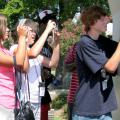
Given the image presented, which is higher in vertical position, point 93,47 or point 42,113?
point 93,47

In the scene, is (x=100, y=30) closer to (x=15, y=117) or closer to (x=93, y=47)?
(x=93, y=47)

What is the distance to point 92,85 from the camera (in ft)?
11.9

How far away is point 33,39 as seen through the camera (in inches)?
181

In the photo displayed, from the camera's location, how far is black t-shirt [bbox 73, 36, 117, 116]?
3.59 meters

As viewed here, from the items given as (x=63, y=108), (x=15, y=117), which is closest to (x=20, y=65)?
(x=15, y=117)

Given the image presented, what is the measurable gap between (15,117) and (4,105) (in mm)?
163

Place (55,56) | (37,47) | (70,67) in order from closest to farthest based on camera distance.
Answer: (37,47), (70,67), (55,56)

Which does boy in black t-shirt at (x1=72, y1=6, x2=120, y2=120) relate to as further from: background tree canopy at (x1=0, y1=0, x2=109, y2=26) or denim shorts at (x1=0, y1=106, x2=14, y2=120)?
background tree canopy at (x1=0, y1=0, x2=109, y2=26)

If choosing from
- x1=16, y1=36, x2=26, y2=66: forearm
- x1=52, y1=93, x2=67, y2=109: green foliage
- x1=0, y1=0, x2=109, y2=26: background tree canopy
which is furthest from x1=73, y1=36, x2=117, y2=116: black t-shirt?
x1=0, y1=0, x2=109, y2=26: background tree canopy

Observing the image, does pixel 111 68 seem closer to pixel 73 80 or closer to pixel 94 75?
pixel 94 75

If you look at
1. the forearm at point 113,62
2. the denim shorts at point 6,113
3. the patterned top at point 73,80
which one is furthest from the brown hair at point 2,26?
the forearm at point 113,62

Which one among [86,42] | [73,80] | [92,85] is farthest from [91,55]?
[73,80]

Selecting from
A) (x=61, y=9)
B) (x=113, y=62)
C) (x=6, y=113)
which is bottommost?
(x=6, y=113)

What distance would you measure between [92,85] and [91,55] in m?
0.25
